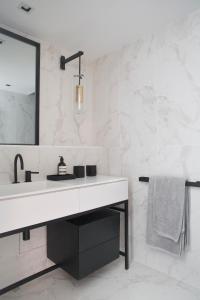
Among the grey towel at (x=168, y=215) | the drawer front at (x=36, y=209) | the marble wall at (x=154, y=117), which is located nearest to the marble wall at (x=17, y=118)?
the drawer front at (x=36, y=209)

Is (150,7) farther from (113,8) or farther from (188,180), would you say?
(188,180)

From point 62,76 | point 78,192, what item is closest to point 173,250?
point 78,192

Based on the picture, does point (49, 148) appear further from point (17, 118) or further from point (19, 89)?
point (19, 89)

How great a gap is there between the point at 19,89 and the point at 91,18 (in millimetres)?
800

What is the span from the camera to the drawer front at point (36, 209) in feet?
3.74

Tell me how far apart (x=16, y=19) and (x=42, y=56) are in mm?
355

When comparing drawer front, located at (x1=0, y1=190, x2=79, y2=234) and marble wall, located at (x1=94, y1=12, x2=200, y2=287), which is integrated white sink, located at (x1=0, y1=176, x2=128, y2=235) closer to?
drawer front, located at (x1=0, y1=190, x2=79, y2=234)

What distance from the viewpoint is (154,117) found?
74.9 inches

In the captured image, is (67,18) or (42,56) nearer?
(67,18)

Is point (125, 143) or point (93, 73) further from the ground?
point (93, 73)

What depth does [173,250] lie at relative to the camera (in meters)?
1.68

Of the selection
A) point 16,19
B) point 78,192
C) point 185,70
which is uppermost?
point 16,19

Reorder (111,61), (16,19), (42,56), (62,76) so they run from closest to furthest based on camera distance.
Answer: (16,19) → (42,56) → (62,76) → (111,61)

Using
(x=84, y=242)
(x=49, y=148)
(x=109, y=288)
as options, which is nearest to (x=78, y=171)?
(x=49, y=148)
